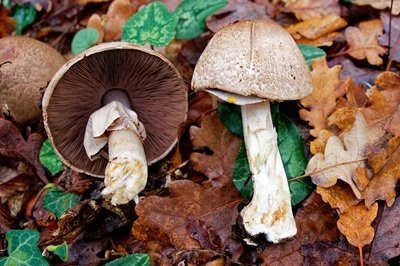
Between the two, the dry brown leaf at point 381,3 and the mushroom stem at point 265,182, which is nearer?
the mushroom stem at point 265,182

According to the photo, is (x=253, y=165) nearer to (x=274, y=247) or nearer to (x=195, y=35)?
(x=274, y=247)

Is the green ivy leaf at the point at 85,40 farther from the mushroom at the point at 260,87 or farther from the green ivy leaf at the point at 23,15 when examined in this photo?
the mushroom at the point at 260,87

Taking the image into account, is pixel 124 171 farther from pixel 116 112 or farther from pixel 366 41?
pixel 366 41

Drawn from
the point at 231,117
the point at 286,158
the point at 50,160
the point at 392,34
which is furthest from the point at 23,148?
the point at 392,34

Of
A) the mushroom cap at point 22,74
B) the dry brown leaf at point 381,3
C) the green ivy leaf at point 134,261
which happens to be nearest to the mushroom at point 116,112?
the green ivy leaf at point 134,261

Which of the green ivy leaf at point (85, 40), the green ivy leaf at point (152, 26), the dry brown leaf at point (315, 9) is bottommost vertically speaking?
the dry brown leaf at point (315, 9)

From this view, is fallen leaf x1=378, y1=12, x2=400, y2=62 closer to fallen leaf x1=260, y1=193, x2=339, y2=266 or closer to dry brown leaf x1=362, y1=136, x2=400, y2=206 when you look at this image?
dry brown leaf x1=362, y1=136, x2=400, y2=206

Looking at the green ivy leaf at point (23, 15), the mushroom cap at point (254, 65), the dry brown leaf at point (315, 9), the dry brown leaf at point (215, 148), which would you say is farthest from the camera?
the green ivy leaf at point (23, 15)

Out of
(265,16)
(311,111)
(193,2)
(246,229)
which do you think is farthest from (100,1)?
(246,229)

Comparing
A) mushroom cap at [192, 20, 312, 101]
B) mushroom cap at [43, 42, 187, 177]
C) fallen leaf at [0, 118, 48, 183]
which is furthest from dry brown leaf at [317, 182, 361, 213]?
fallen leaf at [0, 118, 48, 183]
